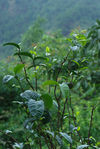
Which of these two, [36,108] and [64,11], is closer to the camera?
[36,108]

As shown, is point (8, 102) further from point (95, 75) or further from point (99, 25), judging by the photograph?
point (99, 25)

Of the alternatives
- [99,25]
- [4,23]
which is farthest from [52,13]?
[99,25]

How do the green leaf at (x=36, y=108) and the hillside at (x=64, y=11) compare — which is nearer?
the green leaf at (x=36, y=108)

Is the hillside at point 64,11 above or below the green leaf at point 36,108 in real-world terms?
above

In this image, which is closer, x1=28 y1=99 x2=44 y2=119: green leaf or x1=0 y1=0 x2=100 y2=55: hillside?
x1=28 y1=99 x2=44 y2=119: green leaf

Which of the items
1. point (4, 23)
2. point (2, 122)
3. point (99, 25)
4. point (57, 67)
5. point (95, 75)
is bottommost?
point (2, 122)

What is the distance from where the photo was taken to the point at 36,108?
1.94 ft

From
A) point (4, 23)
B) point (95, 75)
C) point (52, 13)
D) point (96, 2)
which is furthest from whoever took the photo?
point (96, 2)

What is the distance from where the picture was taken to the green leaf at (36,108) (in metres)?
0.58

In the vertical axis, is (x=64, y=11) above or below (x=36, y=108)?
above

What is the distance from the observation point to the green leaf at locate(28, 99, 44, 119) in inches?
23.0

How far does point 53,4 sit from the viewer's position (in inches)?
277

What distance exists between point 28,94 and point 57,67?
40cm

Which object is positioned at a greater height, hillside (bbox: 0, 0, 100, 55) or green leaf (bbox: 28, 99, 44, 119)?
hillside (bbox: 0, 0, 100, 55)
